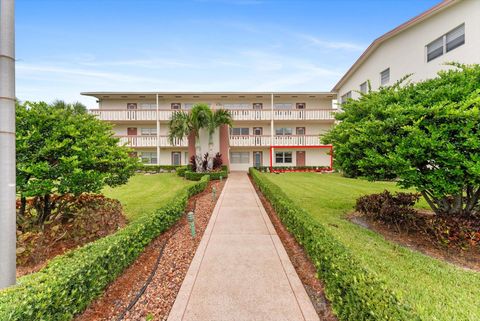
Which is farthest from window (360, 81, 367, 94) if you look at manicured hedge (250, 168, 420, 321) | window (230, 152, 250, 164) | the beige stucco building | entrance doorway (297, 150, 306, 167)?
manicured hedge (250, 168, 420, 321)

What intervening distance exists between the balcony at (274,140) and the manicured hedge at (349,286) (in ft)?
62.5

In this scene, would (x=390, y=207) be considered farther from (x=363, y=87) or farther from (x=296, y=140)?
(x=296, y=140)

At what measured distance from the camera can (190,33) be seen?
12.8 meters

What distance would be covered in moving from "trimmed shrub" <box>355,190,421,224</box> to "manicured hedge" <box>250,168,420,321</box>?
10.2 ft

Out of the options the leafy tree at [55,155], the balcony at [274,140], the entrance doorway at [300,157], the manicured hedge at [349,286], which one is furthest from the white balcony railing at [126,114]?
the manicured hedge at [349,286]

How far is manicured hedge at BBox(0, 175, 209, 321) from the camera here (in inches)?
78.5

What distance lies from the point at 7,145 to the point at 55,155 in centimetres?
243

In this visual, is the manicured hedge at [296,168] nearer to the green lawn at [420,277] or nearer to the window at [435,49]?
the window at [435,49]

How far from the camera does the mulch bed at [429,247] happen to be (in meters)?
4.18

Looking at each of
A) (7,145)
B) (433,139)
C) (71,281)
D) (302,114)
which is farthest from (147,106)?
(433,139)

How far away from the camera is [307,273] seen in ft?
→ 12.1

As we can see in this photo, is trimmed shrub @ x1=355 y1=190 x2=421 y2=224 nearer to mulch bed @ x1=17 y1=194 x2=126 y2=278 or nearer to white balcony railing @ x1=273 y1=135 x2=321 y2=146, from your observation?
mulch bed @ x1=17 y1=194 x2=126 y2=278

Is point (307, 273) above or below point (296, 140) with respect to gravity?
below

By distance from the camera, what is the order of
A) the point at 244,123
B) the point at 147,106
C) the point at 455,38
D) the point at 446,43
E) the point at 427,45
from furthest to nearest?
1. the point at 147,106
2. the point at 244,123
3. the point at 427,45
4. the point at 446,43
5. the point at 455,38
